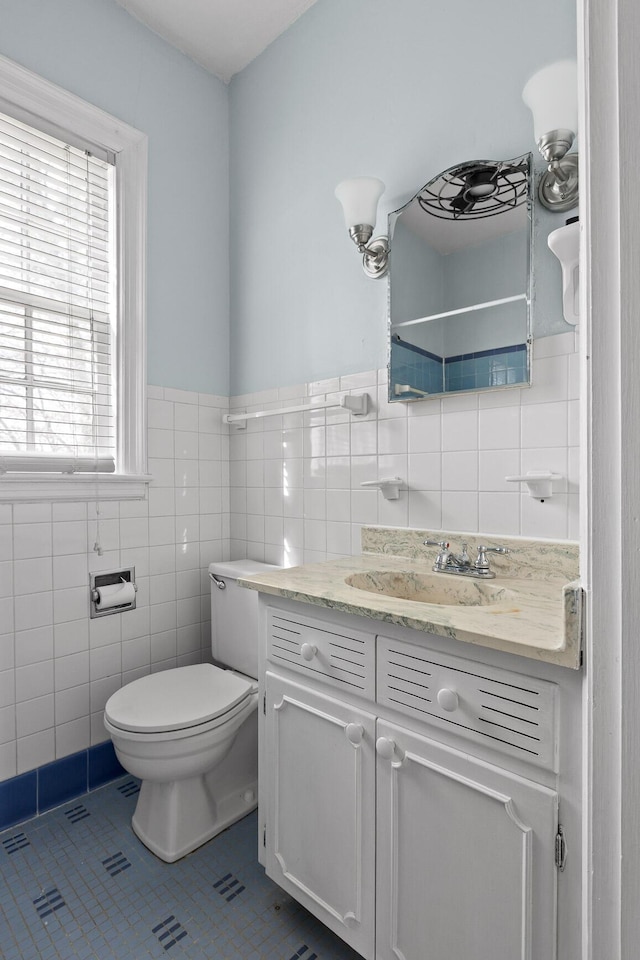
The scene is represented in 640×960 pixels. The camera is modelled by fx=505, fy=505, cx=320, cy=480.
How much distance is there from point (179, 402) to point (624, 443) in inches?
77.7

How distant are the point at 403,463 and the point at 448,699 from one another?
2.90 ft

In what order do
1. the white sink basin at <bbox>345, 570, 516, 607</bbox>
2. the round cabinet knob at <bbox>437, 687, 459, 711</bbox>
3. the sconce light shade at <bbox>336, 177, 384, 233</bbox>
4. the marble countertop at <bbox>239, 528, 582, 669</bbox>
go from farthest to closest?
the sconce light shade at <bbox>336, 177, 384, 233</bbox> → the white sink basin at <bbox>345, 570, 516, 607</bbox> → the round cabinet knob at <bbox>437, 687, 459, 711</bbox> → the marble countertop at <bbox>239, 528, 582, 669</bbox>

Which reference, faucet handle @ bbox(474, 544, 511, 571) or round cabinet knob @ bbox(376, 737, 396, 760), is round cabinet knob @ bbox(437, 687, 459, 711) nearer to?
round cabinet knob @ bbox(376, 737, 396, 760)

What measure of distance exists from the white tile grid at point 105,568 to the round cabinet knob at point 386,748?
127 centimetres

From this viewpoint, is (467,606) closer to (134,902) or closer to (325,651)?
(325,651)

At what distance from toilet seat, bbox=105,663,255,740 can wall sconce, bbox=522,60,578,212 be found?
5.69ft

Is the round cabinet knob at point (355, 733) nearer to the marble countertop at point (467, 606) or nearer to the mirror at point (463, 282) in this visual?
the marble countertop at point (467, 606)

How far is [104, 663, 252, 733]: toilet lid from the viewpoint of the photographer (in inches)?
57.4

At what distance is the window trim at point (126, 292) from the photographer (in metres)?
1.83

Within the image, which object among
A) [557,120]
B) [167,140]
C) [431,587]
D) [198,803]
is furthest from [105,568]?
[557,120]

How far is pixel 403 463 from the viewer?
66.4 inches

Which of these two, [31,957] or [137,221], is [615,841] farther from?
[137,221]

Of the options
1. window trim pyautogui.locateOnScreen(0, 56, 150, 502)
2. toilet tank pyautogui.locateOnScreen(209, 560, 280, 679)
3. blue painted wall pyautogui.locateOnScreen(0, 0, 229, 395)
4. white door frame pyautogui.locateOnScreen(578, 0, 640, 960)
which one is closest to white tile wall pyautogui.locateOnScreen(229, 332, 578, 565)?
toilet tank pyautogui.locateOnScreen(209, 560, 280, 679)

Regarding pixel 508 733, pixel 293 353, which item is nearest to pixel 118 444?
pixel 293 353
